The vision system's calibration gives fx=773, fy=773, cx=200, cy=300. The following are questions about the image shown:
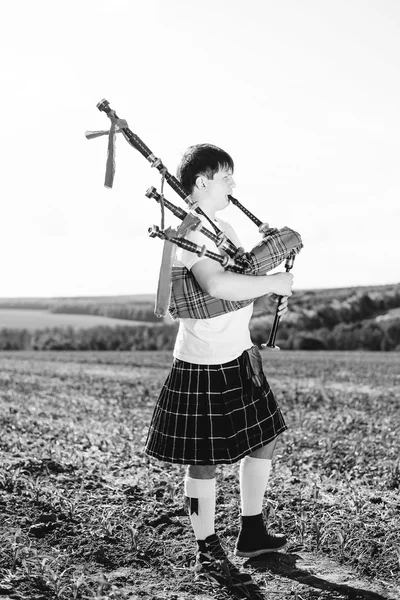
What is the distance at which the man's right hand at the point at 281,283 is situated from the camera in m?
4.34

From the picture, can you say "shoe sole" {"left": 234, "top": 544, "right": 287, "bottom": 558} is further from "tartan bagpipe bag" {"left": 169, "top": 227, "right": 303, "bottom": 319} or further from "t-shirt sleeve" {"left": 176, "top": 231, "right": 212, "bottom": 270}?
"t-shirt sleeve" {"left": 176, "top": 231, "right": 212, "bottom": 270}

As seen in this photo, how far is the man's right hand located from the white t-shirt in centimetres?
26

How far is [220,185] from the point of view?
14.2 feet

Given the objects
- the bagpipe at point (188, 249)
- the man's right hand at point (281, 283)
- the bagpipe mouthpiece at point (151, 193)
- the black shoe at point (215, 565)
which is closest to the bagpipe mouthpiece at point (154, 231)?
the bagpipe at point (188, 249)

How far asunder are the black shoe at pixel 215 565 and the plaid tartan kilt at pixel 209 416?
528 millimetres

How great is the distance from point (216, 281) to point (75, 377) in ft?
41.7

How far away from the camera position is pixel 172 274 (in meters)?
4.34

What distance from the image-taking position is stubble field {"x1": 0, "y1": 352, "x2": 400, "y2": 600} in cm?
426

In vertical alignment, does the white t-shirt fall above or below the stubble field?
above

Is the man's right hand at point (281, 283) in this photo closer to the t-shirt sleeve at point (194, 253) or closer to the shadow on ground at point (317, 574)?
the t-shirt sleeve at point (194, 253)

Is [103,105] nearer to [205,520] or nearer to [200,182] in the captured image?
[200,182]

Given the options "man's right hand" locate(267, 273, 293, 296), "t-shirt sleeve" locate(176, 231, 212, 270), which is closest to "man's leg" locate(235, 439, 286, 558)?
"man's right hand" locate(267, 273, 293, 296)

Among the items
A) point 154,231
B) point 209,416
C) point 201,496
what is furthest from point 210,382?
point 154,231

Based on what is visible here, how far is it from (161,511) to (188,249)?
223 centimetres
